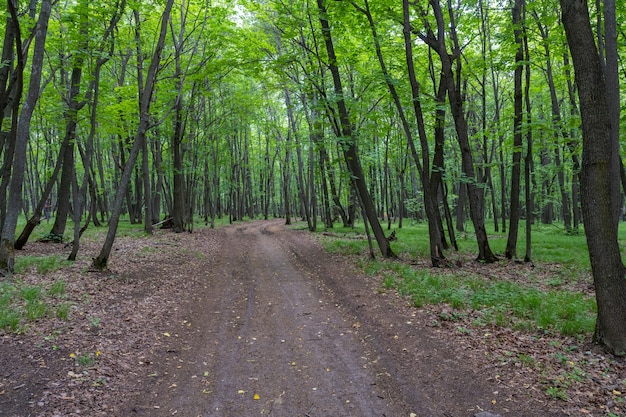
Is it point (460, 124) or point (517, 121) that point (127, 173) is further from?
point (517, 121)

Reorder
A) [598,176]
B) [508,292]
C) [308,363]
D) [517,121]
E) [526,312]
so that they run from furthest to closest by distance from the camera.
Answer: [517,121] → [508,292] → [526,312] → [308,363] → [598,176]

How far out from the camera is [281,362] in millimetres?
5566

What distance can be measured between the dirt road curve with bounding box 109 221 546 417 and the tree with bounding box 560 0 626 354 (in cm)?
200

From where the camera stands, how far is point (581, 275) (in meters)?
11.0

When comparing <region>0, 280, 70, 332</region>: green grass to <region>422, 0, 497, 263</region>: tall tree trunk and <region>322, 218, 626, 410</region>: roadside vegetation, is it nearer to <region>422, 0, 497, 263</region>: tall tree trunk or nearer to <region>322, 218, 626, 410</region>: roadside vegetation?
<region>322, 218, 626, 410</region>: roadside vegetation

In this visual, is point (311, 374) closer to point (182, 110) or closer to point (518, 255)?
point (518, 255)

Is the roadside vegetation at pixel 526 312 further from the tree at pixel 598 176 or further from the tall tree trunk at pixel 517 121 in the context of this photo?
the tall tree trunk at pixel 517 121

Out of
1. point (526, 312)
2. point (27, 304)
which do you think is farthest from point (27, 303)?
point (526, 312)

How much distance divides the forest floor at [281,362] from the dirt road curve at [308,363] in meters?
0.02

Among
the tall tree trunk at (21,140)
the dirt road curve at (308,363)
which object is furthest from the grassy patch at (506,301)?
the tall tree trunk at (21,140)

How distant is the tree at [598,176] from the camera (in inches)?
199

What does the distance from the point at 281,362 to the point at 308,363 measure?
0.41 meters

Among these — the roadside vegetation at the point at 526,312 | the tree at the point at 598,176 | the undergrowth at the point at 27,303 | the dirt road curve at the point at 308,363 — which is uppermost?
the tree at the point at 598,176

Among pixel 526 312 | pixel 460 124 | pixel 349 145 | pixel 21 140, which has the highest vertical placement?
pixel 460 124
